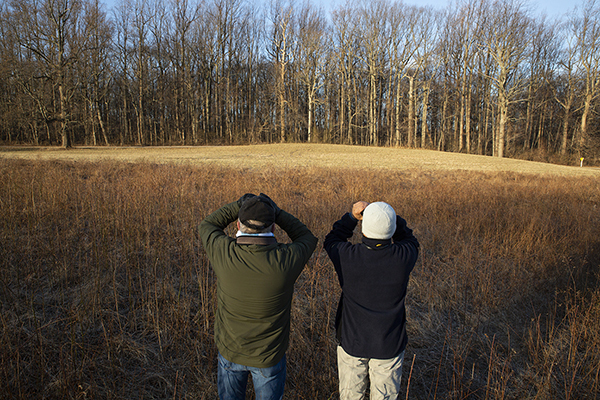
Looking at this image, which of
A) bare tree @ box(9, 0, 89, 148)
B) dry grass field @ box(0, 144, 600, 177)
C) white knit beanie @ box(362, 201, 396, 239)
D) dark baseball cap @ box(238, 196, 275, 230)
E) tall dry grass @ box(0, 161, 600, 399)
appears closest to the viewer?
dark baseball cap @ box(238, 196, 275, 230)

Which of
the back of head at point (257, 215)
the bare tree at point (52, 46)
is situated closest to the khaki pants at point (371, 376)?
the back of head at point (257, 215)

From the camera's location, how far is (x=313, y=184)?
11.7m

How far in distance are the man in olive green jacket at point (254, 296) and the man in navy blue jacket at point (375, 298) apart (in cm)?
32

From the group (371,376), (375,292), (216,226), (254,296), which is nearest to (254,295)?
(254,296)

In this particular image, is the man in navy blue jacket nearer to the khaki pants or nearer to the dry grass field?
the khaki pants

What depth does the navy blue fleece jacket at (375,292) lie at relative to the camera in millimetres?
1794

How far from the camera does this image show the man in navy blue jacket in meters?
1.79

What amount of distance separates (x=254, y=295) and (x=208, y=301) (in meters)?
2.12

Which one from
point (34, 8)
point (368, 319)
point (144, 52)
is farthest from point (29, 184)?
point (144, 52)

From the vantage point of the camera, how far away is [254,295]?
5.47 ft

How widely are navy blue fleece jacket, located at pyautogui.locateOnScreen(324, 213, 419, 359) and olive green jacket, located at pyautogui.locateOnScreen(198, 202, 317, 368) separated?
12.9 inches

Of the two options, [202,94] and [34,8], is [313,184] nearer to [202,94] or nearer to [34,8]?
[34,8]

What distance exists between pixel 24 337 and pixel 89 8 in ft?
141

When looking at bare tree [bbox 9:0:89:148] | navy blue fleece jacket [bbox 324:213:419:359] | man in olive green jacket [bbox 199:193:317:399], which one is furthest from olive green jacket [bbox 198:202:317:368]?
bare tree [bbox 9:0:89:148]
